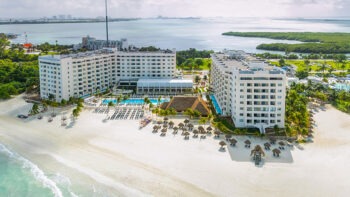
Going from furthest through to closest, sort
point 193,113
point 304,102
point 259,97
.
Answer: point 304,102 → point 193,113 → point 259,97

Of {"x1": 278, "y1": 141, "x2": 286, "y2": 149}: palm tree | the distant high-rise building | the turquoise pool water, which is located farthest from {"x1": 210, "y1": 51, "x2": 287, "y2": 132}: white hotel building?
the distant high-rise building

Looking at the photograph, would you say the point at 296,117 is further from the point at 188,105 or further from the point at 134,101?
the point at 134,101

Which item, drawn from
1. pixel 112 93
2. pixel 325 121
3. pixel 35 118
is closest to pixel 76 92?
pixel 112 93

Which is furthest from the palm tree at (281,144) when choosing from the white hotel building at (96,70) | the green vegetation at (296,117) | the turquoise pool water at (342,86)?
the white hotel building at (96,70)

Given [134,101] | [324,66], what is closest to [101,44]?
[134,101]

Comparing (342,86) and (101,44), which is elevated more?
(101,44)
